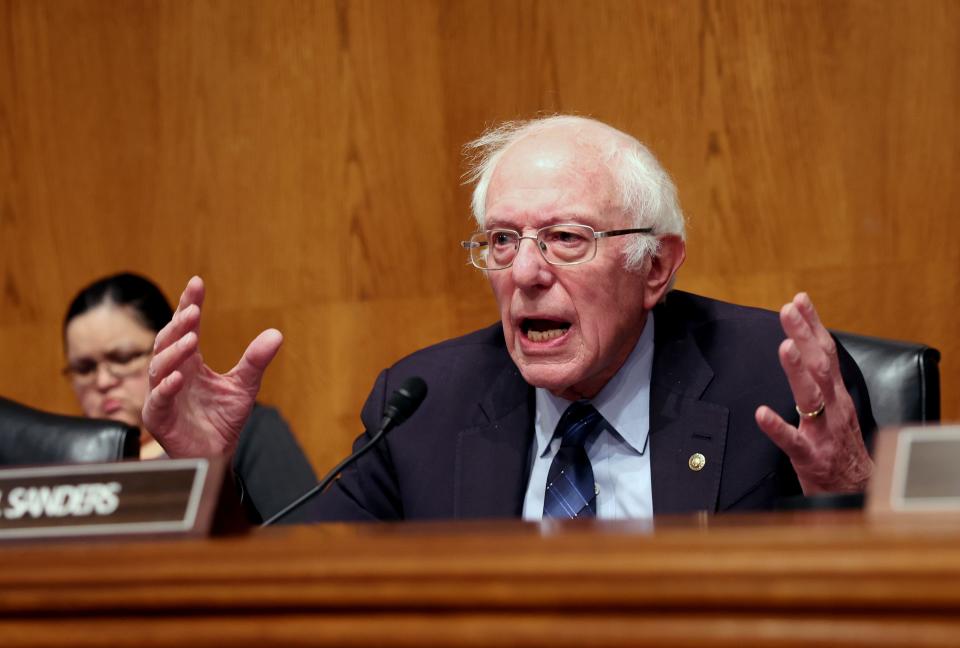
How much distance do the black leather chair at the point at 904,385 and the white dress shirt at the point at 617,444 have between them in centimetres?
36

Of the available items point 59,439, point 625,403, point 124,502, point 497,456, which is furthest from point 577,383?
point 124,502

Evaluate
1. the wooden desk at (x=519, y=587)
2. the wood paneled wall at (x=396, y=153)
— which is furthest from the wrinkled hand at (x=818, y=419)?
the wood paneled wall at (x=396, y=153)

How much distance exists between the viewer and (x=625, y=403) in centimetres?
197

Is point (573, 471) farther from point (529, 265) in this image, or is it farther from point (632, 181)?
point (632, 181)

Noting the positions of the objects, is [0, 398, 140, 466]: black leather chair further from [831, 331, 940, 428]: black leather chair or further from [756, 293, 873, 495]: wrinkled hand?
[831, 331, 940, 428]: black leather chair

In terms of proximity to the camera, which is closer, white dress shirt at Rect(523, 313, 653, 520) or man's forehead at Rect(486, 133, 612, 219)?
white dress shirt at Rect(523, 313, 653, 520)

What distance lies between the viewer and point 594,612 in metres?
0.77

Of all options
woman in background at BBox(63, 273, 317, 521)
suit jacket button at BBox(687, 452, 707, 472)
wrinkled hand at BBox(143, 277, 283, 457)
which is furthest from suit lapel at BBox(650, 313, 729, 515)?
woman in background at BBox(63, 273, 317, 521)

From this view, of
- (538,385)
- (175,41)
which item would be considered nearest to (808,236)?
(538,385)

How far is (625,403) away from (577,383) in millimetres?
85

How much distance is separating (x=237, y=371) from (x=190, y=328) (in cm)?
15

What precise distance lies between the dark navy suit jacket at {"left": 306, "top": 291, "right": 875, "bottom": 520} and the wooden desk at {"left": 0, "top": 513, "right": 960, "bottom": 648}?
890mm

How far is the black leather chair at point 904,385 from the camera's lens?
6.21ft

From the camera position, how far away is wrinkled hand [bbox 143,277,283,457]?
5.38ft
